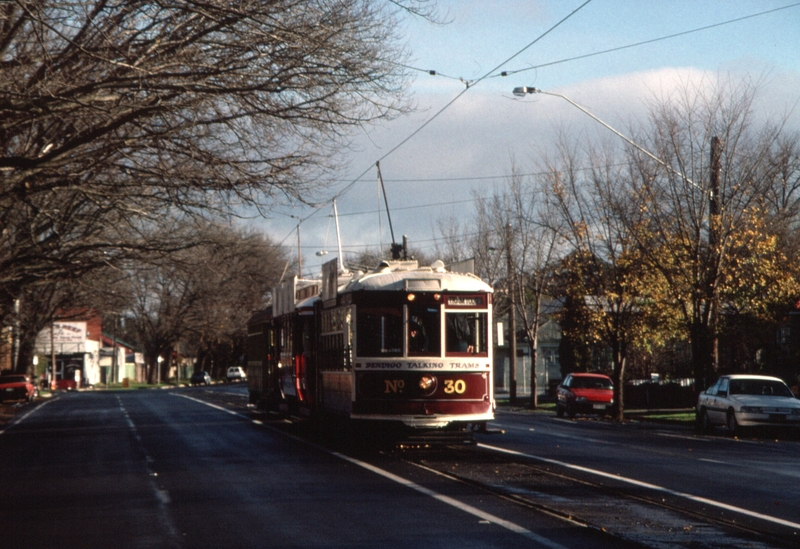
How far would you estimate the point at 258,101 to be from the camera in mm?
16750

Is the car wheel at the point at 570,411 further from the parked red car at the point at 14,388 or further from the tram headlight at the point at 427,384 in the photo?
the parked red car at the point at 14,388

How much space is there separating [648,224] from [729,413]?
22.0ft

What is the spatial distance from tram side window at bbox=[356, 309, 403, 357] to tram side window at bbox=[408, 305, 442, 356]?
0.18 metres

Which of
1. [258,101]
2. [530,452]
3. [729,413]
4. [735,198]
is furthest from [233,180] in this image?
[735,198]

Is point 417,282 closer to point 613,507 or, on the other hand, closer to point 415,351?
point 415,351

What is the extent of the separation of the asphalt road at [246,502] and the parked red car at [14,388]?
2940 centimetres

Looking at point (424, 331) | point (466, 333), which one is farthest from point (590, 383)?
point (424, 331)

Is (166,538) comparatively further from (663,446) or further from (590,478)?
(663,446)

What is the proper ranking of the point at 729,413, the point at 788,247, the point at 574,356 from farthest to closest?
the point at 574,356 < the point at 788,247 < the point at 729,413

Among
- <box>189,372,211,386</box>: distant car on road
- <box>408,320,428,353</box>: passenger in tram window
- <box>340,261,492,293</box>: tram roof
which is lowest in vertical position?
<box>189,372,211,386</box>: distant car on road

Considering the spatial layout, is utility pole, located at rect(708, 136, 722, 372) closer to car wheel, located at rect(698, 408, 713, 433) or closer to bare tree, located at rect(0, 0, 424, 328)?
car wheel, located at rect(698, 408, 713, 433)

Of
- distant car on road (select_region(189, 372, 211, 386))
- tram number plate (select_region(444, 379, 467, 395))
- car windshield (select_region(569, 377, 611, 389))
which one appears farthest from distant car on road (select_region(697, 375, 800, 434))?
distant car on road (select_region(189, 372, 211, 386))

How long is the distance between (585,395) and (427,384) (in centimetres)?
1788

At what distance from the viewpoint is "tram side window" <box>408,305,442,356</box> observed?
17766 mm
